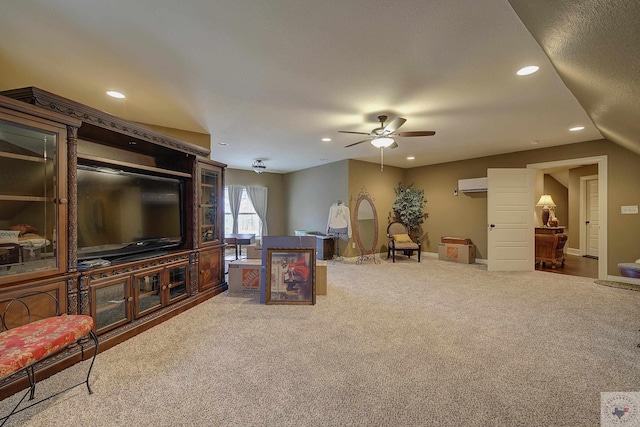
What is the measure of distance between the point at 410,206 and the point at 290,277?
15.7ft

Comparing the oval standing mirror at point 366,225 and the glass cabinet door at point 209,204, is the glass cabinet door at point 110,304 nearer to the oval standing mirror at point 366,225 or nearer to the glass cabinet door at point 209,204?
the glass cabinet door at point 209,204

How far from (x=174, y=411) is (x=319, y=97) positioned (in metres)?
3.04

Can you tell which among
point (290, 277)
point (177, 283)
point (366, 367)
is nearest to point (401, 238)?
point (290, 277)

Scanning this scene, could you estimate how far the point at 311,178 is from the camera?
25.7ft

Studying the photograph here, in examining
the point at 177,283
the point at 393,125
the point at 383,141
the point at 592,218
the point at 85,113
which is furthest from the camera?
the point at 592,218

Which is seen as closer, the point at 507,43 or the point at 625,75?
the point at 625,75

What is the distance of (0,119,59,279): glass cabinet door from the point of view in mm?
1893

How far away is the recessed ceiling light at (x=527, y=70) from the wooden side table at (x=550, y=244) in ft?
15.6

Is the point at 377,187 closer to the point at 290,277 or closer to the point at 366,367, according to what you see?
the point at 290,277

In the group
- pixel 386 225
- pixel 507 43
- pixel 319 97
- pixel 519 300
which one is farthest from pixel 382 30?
pixel 386 225

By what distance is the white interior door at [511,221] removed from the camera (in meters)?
5.40

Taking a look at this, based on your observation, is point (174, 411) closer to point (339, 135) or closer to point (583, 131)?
point (339, 135)

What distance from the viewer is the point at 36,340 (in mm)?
1574

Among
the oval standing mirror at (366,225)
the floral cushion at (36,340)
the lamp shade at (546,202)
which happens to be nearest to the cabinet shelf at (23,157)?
the floral cushion at (36,340)
